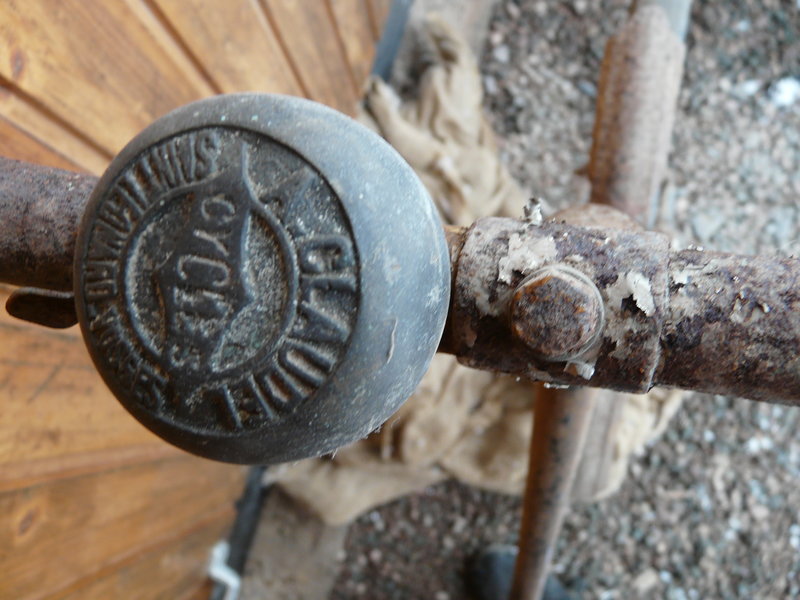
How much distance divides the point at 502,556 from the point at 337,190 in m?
1.24

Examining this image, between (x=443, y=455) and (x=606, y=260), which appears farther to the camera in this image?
(x=443, y=455)

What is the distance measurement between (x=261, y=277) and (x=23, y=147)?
0.43 m

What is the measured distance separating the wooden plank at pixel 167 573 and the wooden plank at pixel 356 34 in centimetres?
109

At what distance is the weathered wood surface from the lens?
782 mm

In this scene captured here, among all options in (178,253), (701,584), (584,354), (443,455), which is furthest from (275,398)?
(701,584)

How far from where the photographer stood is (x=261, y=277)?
502 millimetres

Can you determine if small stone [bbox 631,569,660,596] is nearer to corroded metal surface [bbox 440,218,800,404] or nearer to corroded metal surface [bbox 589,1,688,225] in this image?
corroded metal surface [bbox 589,1,688,225]

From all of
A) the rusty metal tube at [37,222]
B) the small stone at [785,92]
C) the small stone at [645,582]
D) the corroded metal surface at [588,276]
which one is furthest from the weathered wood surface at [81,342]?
the small stone at [785,92]

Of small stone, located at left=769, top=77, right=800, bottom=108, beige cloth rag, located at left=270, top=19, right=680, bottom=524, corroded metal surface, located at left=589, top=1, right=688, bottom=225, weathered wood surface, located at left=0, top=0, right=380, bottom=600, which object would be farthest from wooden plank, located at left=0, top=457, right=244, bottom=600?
small stone, located at left=769, top=77, right=800, bottom=108

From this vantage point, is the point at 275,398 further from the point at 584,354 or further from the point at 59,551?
the point at 59,551

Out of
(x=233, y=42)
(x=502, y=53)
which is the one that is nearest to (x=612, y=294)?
(x=233, y=42)

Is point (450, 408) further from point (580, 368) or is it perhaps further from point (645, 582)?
point (580, 368)

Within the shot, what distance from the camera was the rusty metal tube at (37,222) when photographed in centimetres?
57

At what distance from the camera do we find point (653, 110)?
40.2 inches
